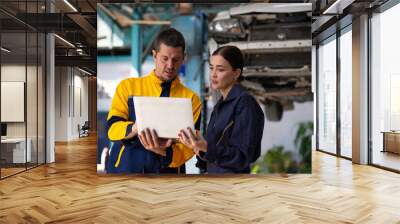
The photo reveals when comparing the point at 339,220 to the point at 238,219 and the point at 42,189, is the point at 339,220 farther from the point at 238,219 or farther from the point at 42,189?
the point at 42,189

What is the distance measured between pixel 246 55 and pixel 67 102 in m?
10.4

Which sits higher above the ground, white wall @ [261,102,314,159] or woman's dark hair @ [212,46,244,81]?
woman's dark hair @ [212,46,244,81]

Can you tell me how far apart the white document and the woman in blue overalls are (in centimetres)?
14

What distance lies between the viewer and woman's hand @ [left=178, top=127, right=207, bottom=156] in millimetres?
5590

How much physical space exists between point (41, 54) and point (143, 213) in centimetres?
465

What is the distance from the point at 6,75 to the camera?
19.6 ft

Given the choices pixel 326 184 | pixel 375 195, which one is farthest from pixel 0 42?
pixel 375 195

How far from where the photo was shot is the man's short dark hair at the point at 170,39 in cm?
578

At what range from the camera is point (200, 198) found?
183 inches

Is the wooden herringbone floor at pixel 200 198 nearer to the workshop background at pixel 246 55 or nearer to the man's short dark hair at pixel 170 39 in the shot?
the workshop background at pixel 246 55

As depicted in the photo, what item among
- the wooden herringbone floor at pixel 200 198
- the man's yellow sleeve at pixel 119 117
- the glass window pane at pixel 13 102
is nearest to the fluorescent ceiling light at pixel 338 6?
the wooden herringbone floor at pixel 200 198

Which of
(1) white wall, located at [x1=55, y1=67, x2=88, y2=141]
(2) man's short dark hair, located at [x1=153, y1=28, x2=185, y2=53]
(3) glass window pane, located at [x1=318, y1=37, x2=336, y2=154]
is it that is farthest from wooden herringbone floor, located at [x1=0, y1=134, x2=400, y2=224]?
(1) white wall, located at [x1=55, y1=67, x2=88, y2=141]

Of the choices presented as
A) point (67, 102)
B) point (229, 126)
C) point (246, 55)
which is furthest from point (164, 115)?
point (67, 102)

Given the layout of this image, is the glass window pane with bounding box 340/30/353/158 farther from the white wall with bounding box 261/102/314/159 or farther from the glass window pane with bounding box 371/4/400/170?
the white wall with bounding box 261/102/314/159
